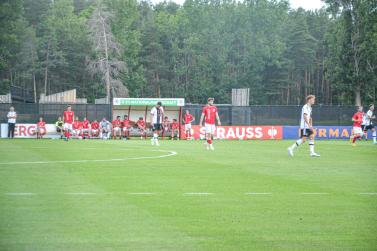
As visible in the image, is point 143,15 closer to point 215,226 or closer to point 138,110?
point 138,110

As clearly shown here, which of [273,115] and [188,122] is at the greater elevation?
[273,115]

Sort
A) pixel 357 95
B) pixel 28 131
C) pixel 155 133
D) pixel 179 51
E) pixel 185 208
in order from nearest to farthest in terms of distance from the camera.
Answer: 1. pixel 185 208
2. pixel 155 133
3. pixel 28 131
4. pixel 357 95
5. pixel 179 51

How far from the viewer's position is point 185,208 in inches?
403

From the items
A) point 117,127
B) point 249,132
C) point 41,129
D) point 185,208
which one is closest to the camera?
point 185,208

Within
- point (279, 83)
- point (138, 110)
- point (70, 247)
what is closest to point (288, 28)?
point (279, 83)

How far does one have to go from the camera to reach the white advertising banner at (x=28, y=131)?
45906 mm

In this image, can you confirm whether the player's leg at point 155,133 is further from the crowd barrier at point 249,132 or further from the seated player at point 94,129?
the seated player at point 94,129

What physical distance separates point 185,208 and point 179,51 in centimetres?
10118

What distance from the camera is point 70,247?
24.2ft

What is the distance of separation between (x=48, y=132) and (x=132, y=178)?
32553mm

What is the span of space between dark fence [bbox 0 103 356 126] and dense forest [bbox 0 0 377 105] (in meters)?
27.2

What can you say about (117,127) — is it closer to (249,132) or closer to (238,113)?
(249,132)

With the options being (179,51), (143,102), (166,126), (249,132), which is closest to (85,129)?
(143,102)

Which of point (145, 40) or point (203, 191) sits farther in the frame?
point (145, 40)
